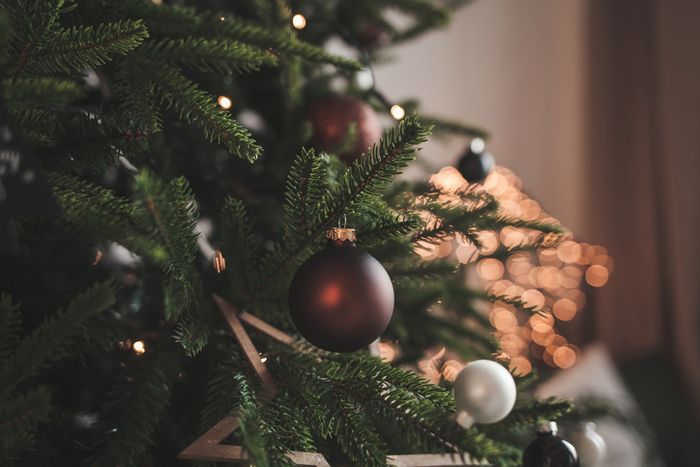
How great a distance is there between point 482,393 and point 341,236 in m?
0.13

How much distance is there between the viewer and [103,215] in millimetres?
330

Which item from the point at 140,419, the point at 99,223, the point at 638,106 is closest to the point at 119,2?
the point at 99,223

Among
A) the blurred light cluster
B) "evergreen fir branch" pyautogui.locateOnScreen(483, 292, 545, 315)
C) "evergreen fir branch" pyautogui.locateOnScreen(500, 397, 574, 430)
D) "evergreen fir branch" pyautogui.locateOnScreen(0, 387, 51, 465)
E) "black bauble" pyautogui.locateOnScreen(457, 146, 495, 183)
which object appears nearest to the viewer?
"evergreen fir branch" pyautogui.locateOnScreen(0, 387, 51, 465)

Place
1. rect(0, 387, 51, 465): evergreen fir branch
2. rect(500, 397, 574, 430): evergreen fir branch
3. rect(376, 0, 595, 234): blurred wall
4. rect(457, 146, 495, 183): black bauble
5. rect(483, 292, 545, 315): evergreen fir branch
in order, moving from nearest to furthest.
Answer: rect(0, 387, 51, 465): evergreen fir branch
rect(500, 397, 574, 430): evergreen fir branch
rect(483, 292, 545, 315): evergreen fir branch
rect(457, 146, 495, 183): black bauble
rect(376, 0, 595, 234): blurred wall

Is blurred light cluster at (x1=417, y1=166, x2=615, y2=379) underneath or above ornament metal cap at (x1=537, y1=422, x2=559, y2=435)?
underneath

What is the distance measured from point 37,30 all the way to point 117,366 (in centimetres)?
28

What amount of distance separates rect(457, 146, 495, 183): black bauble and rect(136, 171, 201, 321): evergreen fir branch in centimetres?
35

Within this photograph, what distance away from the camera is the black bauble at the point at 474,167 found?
2.06 ft

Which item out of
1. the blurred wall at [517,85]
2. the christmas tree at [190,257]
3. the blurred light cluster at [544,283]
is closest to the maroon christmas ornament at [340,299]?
the christmas tree at [190,257]

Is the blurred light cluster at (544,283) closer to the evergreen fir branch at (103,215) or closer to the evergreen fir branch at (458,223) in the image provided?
the evergreen fir branch at (458,223)

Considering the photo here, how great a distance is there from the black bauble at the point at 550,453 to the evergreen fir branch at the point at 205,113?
11.1 inches

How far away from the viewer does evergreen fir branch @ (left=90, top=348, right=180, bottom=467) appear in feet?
1.18

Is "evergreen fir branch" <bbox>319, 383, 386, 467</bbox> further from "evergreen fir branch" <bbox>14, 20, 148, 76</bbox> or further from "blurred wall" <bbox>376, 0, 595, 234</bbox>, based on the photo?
"blurred wall" <bbox>376, 0, 595, 234</bbox>

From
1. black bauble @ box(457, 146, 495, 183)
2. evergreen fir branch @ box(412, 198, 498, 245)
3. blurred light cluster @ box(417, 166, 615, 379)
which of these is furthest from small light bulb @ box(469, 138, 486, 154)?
blurred light cluster @ box(417, 166, 615, 379)
